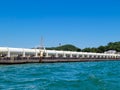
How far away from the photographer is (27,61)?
2736 inches

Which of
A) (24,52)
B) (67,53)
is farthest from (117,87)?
(67,53)

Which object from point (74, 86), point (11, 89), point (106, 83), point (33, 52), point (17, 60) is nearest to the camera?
point (11, 89)

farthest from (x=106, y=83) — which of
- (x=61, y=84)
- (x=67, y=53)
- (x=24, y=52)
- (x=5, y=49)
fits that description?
(x=67, y=53)

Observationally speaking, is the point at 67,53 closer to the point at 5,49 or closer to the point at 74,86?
the point at 5,49

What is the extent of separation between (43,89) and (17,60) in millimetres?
50147

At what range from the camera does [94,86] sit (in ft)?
57.2

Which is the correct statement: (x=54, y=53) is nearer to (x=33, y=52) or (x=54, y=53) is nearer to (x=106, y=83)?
(x=33, y=52)

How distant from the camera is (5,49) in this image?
72.1m

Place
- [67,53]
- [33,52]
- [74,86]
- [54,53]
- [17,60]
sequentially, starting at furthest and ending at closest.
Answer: [67,53], [54,53], [33,52], [17,60], [74,86]

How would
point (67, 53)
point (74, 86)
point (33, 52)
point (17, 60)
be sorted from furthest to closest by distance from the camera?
point (67, 53) → point (33, 52) → point (17, 60) → point (74, 86)

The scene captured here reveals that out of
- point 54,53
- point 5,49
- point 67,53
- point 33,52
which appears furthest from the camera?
point 67,53

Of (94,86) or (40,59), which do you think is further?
(40,59)

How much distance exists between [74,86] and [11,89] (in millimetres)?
3362

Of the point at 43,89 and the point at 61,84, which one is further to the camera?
the point at 61,84
